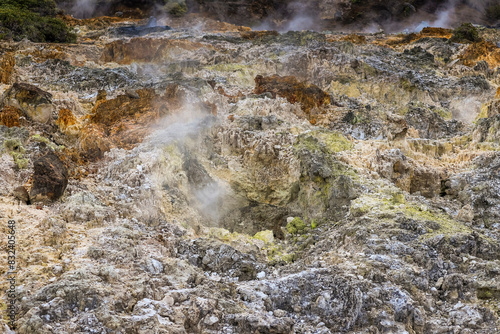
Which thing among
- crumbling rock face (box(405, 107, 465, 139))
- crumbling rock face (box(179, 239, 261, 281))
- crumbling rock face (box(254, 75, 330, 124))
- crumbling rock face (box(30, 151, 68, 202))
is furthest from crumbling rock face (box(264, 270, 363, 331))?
crumbling rock face (box(405, 107, 465, 139))

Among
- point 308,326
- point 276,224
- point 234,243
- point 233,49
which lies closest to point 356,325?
point 308,326

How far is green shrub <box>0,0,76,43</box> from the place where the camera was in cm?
1730

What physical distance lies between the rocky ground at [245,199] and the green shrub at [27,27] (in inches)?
116

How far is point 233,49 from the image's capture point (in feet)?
56.7

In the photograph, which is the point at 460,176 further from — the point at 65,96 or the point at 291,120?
the point at 65,96

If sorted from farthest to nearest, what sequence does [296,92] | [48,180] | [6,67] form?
[296,92]
[6,67]
[48,180]

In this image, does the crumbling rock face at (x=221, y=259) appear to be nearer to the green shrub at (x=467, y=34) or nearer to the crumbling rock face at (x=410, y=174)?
the crumbling rock face at (x=410, y=174)

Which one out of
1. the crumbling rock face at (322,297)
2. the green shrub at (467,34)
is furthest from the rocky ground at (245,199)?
the green shrub at (467,34)

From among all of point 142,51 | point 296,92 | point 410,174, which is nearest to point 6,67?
point 142,51

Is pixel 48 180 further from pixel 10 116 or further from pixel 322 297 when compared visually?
pixel 322 297

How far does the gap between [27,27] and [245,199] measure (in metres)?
13.9

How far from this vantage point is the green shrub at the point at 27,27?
17.3 m

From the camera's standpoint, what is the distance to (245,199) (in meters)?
8.55

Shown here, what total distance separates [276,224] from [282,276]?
2.88 meters
